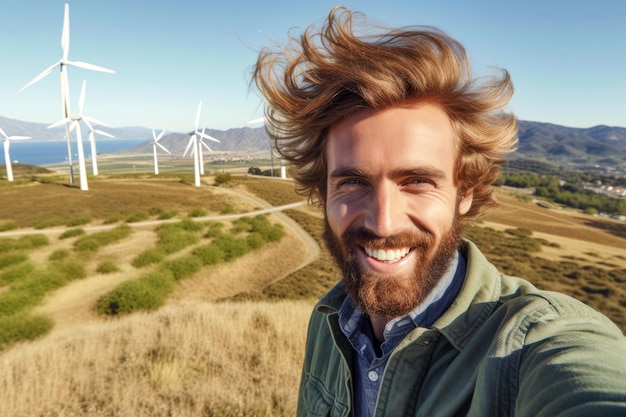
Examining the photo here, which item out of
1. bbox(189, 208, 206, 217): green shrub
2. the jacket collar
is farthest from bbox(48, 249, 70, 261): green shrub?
the jacket collar

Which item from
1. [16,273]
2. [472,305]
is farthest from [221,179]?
[472,305]

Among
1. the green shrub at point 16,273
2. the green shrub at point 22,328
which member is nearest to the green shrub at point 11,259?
the green shrub at point 16,273

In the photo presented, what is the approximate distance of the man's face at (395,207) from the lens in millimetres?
2229

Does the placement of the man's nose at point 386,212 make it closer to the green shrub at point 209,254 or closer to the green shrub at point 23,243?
the green shrub at point 209,254

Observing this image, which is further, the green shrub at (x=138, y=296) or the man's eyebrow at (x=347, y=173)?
the green shrub at (x=138, y=296)

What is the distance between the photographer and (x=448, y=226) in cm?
239

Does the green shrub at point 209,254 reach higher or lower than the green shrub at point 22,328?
lower

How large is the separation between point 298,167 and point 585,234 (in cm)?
6046

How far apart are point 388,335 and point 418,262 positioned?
49cm

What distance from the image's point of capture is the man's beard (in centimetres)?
218

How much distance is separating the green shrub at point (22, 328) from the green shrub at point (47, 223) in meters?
20.0

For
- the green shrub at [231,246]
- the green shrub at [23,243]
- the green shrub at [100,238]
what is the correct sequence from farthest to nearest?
the green shrub at [231,246] → the green shrub at [100,238] → the green shrub at [23,243]

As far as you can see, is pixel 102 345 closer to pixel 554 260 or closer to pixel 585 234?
pixel 554 260

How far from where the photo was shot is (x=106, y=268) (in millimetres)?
28031
